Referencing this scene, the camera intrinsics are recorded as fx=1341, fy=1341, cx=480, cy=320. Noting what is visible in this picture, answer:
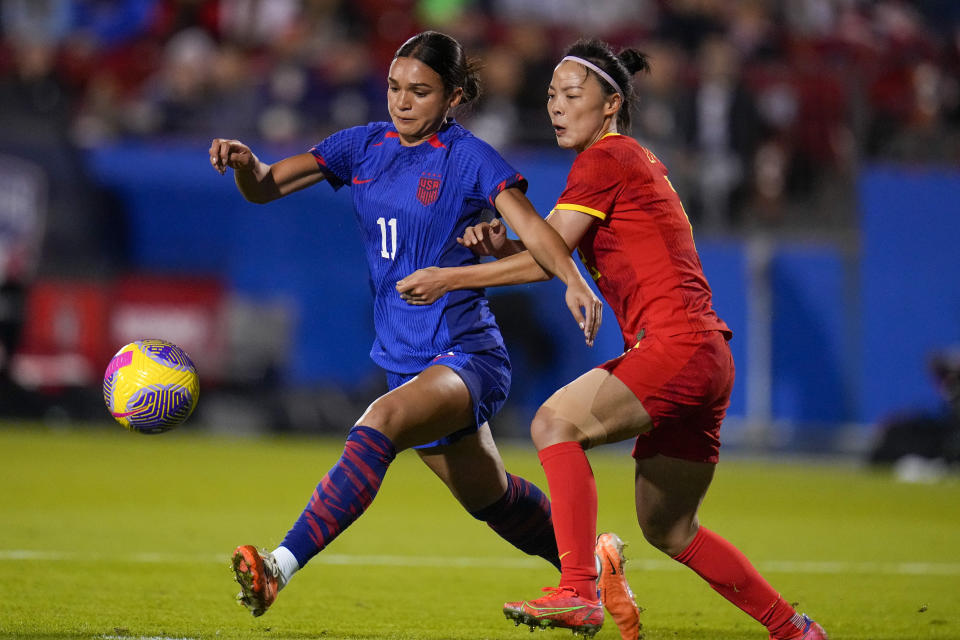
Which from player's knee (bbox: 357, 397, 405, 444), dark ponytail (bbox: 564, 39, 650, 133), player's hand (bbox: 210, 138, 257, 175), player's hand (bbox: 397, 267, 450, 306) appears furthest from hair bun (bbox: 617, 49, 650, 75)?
player's knee (bbox: 357, 397, 405, 444)

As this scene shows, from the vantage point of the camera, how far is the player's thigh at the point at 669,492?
205 inches

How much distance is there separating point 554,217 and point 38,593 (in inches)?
124

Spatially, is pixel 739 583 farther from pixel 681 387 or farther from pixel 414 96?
pixel 414 96

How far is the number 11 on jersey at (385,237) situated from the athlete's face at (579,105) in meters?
0.75

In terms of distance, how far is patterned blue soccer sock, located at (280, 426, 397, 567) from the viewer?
490 cm

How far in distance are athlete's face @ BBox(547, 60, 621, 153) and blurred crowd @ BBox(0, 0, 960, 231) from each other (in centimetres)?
1073

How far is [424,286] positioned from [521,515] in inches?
47.4

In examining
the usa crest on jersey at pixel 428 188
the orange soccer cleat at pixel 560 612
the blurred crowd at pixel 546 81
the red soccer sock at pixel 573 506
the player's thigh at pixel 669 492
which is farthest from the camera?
the blurred crowd at pixel 546 81

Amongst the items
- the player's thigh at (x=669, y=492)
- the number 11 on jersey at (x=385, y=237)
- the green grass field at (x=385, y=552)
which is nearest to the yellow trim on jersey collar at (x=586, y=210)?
the number 11 on jersey at (x=385, y=237)

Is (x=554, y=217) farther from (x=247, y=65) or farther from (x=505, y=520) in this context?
(x=247, y=65)

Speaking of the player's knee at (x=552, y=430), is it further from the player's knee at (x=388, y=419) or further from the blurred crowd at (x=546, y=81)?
the blurred crowd at (x=546, y=81)

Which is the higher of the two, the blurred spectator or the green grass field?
the blurred spectator

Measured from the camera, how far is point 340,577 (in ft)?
24.7

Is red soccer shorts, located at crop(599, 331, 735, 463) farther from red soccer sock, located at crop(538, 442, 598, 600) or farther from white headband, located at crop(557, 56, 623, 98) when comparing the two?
white headband, located at crop(557, 56, 623, 98)
